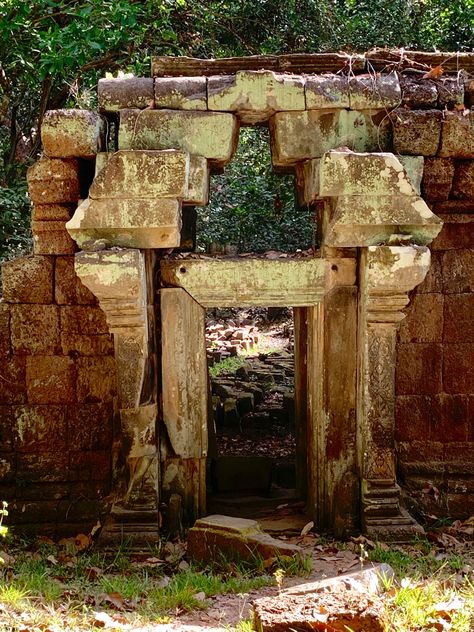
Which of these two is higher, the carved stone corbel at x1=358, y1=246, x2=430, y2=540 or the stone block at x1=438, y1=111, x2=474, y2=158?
the stone block at x1=438, y1=111, x2=474, y2=158

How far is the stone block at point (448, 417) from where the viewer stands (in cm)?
543

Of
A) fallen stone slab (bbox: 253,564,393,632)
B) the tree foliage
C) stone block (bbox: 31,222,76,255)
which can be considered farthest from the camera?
the tree foliage

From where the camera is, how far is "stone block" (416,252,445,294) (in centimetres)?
539

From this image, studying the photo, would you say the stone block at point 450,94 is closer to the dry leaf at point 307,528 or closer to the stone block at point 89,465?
the dry leaf at point 307,528

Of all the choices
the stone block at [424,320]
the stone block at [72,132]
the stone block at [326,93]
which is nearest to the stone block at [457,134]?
the stone block at [326,93]

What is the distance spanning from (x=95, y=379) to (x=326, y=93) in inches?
108

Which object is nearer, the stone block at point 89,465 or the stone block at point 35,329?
the stone block at point 35,329

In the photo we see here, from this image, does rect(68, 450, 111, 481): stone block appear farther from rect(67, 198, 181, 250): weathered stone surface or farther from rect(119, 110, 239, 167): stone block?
rect(119, 110, 239, 167): stone block

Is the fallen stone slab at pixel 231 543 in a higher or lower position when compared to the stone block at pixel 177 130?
lower

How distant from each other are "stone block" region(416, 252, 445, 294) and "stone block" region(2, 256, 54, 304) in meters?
2.85

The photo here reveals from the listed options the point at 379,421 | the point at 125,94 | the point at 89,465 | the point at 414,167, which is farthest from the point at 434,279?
the point at 89,465

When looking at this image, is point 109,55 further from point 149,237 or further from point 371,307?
point 371,307

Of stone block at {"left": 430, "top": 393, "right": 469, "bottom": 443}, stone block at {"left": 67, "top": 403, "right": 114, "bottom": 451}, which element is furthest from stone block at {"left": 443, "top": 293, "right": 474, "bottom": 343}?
stone block at {"left": 67, "top": 403, "right": 114, "bottom": 451}

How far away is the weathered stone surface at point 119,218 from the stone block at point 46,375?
1103 millimetres
